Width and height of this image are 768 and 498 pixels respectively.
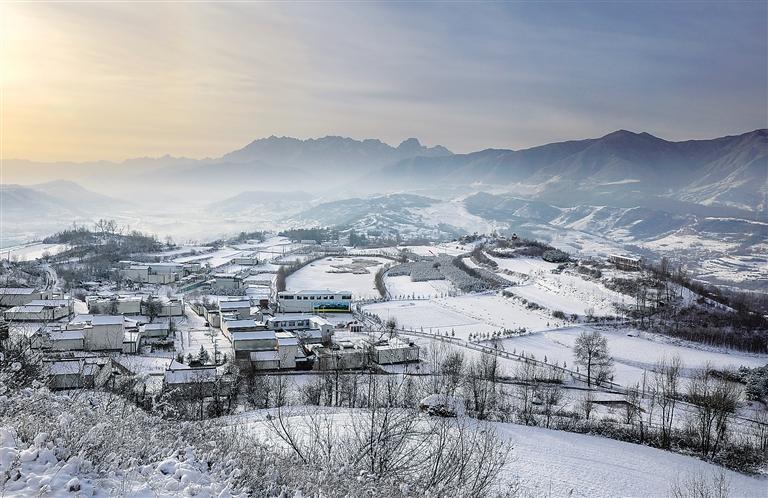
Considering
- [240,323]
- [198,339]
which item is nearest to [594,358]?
[240,323]

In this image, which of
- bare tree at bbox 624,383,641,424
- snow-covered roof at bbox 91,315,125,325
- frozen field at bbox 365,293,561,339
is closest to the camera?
bare tree at bbox 624,383,641,424

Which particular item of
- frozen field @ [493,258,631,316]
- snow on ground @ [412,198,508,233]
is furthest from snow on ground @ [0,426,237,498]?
snow on ground @ [412,198,508,233]

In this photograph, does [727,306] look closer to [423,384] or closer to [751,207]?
[423,384]

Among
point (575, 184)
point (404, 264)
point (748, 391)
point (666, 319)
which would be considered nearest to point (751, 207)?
point (575, 184)

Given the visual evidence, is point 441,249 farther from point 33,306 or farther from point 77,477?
point 77,477

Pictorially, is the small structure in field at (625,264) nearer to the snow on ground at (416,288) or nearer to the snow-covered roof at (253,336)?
the snow on ground at (416,288)

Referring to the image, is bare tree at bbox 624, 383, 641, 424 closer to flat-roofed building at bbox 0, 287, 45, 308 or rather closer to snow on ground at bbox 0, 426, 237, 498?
snow on ground at bbox 0, 426, 237, 498

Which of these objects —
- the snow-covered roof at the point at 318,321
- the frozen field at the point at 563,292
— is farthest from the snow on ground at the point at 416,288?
the snow-covered roof at the point at 318,321

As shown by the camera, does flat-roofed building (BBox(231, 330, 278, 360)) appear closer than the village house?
Yes
